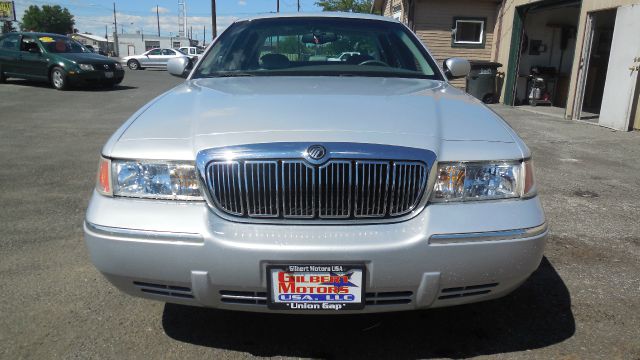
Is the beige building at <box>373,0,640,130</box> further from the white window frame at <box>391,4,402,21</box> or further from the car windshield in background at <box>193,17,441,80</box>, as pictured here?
the car windshield in background at <box>193,17,441,80</box>

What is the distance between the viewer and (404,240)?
190cm

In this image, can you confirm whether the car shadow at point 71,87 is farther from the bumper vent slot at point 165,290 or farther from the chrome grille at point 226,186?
the chrome grille at point 226,186

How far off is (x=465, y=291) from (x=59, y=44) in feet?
53.0

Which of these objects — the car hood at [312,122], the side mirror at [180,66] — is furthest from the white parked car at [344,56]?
the side mirror at [180,66]

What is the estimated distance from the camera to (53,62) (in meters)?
14.4

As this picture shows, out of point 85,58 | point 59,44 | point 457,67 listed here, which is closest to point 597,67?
point 457,67

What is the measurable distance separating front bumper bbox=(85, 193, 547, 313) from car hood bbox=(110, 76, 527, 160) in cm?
25

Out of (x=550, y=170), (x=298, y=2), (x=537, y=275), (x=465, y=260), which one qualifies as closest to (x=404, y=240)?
(x=465, y=260)

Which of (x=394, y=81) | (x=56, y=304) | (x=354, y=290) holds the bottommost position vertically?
(x=56, y=304)

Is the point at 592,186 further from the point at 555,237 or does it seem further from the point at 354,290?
the point at 354,290

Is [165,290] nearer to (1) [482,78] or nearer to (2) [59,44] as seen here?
(1) [482,78]

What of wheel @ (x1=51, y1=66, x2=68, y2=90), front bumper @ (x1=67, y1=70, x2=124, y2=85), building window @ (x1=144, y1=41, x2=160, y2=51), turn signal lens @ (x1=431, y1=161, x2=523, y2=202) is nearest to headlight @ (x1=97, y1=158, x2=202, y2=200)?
turn signal lens @ (x1=431, y1=161, x2=523, y2=202)

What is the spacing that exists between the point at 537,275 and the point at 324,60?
2.06 metres

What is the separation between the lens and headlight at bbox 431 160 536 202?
2.02 metres
